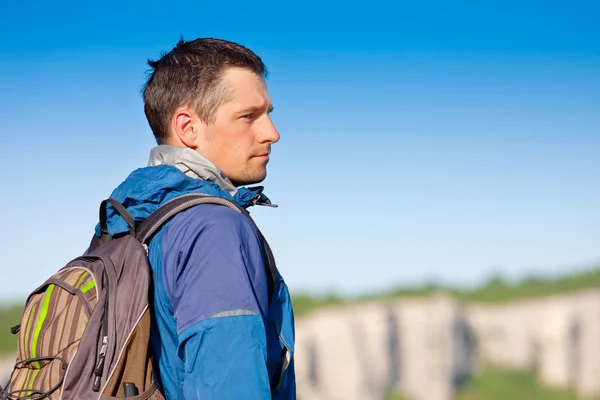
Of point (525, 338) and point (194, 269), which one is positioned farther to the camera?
point (525, 338)

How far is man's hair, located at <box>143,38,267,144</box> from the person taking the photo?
1.71 metres

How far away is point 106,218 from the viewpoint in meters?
1.69

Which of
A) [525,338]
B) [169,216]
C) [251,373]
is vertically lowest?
[525,338]

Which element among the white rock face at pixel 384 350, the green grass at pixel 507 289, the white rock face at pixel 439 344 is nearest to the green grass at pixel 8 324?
the white rock face at pixel 384 350

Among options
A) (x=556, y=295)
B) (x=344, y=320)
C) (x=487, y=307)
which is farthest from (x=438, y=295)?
(x=344, y=320)

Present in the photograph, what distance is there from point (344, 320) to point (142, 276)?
30519mm

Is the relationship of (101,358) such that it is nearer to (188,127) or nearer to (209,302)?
(209,302)

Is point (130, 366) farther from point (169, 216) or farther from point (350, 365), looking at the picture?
point (350, 365)

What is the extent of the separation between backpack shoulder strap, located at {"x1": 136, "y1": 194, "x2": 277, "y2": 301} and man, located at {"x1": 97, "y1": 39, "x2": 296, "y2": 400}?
0.05 ft

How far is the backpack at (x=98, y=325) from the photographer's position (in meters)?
1.48

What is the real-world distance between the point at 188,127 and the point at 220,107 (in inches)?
3.1

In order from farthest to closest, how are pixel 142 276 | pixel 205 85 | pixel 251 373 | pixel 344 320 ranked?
pixel 344 320, pixel 205 85, pixel 142 276, pixel 251 373

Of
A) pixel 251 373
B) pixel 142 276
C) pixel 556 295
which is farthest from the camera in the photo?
pixel 556 295

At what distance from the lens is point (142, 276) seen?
153 cm
